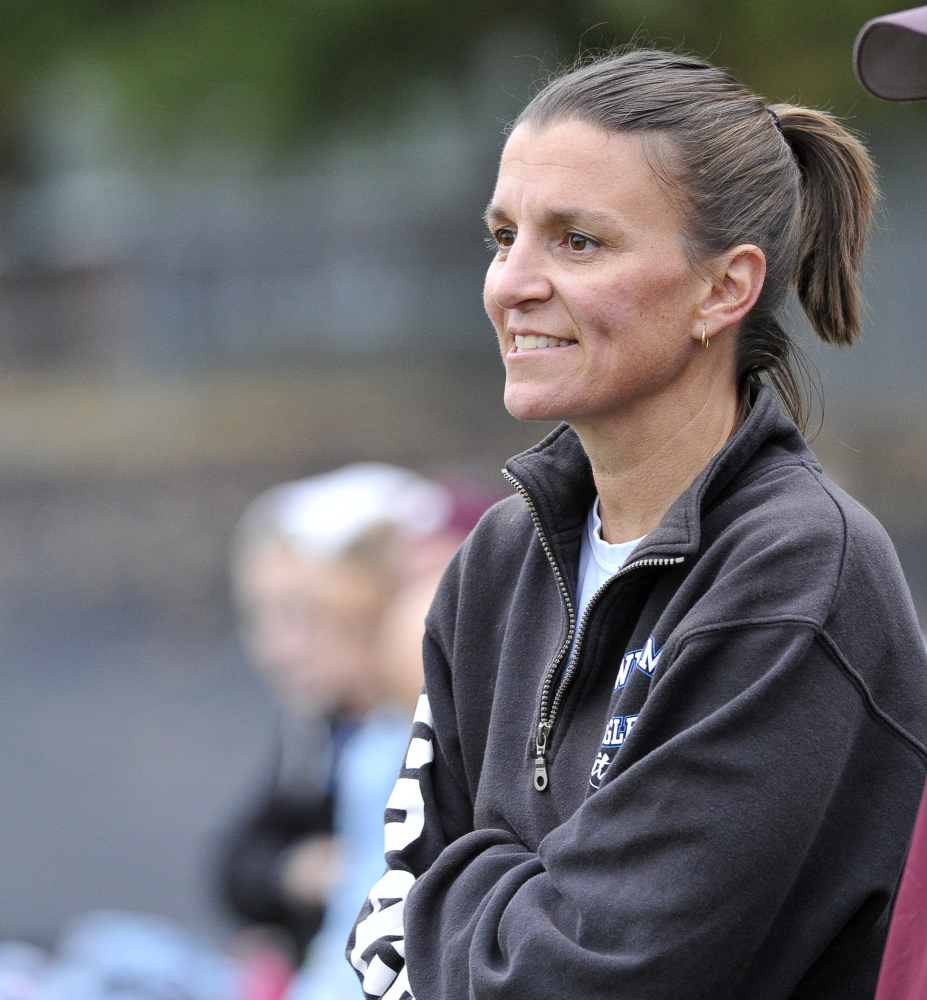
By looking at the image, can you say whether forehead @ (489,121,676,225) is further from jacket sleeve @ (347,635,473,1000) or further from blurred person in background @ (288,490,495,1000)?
blurred person in background @ (288,490,495,1000)

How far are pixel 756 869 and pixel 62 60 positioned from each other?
10.9 m

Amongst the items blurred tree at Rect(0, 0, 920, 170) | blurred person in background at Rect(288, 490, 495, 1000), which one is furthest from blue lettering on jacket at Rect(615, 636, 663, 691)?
blurred tree at Rect(0, 0, 920, 170)

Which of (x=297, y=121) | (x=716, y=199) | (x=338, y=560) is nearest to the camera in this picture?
(x=716, y=199)

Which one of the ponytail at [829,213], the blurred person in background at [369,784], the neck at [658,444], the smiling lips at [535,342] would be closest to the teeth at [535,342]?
the smiling lips at [535,342]

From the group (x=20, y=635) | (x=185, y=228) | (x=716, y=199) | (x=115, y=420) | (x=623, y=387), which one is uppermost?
(x=716, y=199)

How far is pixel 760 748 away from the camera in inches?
62.1

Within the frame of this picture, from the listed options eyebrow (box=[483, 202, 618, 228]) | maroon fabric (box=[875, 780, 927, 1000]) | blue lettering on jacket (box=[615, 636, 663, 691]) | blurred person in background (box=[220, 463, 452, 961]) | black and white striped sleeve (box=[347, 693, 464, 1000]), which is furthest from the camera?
blurred person in background (box=[220, 463, 452, 961])

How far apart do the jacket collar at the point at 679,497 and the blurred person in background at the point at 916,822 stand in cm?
42

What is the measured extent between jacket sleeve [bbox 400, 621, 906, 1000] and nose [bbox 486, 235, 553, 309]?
0.51 metres

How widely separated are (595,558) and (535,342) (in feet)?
1.00

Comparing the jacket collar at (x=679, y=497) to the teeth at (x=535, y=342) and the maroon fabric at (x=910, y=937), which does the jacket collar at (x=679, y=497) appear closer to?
the teeth at (x=535, y=342)

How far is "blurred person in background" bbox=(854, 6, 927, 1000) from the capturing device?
5.07ft

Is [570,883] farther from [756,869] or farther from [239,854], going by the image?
[239,854]

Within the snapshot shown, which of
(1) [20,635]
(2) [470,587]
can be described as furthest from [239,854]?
(1) [20,635]
